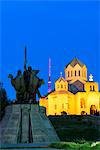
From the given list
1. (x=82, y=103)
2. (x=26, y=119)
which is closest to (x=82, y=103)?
(x=82, y=103)

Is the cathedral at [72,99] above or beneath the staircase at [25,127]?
above

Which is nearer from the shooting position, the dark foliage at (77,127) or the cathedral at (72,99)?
the dark foliage at (77,127)

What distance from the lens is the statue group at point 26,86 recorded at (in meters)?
19.0

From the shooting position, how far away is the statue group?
19.0 meters

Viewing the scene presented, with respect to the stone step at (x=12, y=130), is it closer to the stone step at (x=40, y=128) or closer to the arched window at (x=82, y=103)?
the stone step at (x=40, y=128)

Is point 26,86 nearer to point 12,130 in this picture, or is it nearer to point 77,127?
point 12,130

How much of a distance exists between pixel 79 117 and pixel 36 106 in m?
26.3

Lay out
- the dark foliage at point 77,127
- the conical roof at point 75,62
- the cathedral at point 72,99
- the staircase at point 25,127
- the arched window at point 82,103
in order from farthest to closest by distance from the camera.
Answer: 1. the conical roof at point 75,62
2. the arched window at point 82,103
3. the cathedral at point 72,99
4. the dark foliage at point 77,127
5. the staircase at point 25,127

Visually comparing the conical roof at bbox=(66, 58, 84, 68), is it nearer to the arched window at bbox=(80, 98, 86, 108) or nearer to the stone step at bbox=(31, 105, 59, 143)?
the arched window at bbox=(80, 98, 86, 108)

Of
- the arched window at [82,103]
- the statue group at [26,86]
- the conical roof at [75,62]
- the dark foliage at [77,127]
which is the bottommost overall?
the dark foliage at [77,127]

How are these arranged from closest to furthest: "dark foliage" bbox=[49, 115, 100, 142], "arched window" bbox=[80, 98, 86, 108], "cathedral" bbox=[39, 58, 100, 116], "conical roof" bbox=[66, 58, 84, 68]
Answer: "dark foliage" bbox=[49, 115, 100, 142]
"cathedral" bbox=[39, 58, 100, 116]
"arched window" bbox=[80, 98, 86, 108]
"conical roof" bbox=[66, 58, 84, 68]


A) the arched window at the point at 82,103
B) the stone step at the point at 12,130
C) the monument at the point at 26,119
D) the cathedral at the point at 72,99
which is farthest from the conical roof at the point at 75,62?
the stone step at the point at 12,130

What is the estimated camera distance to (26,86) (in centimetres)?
1916

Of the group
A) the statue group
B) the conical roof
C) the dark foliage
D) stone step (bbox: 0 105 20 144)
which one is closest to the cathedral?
the conical roof
